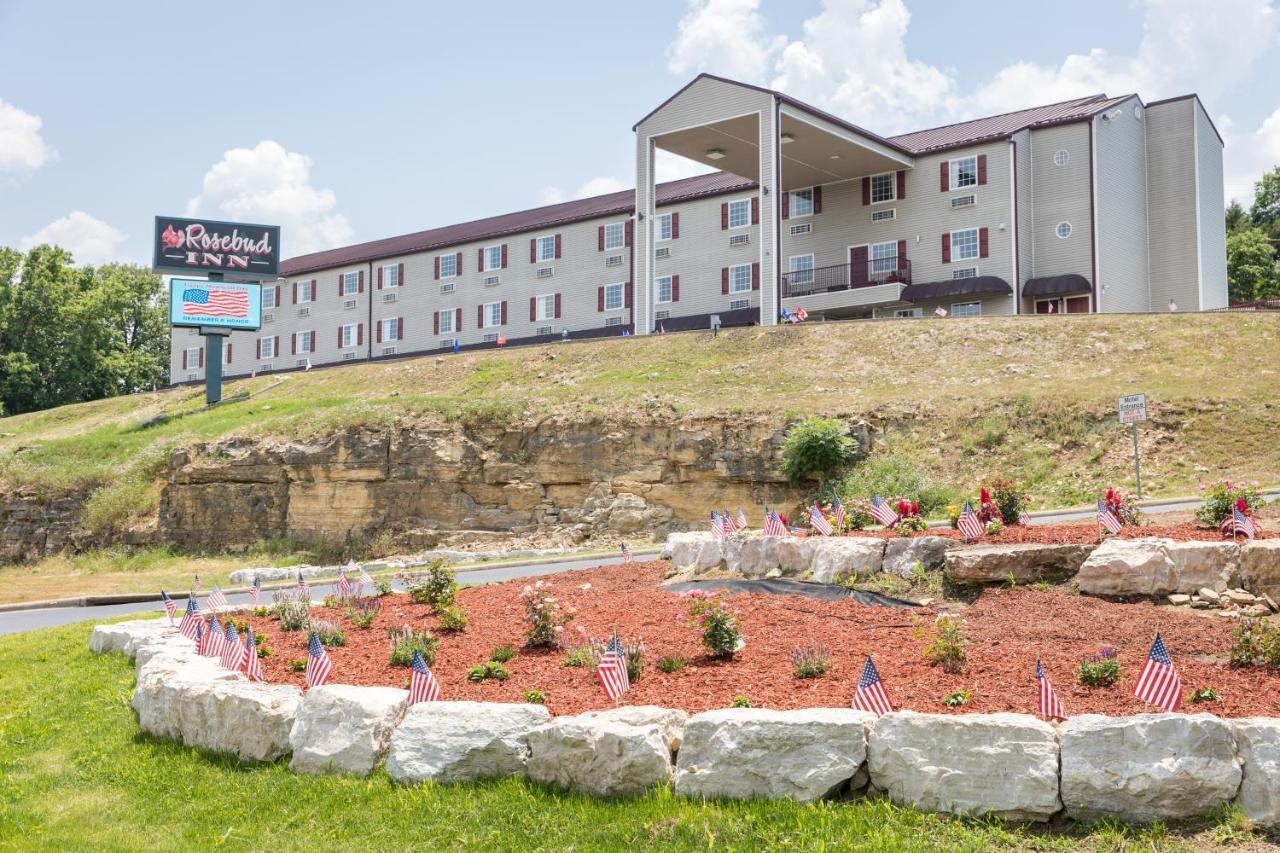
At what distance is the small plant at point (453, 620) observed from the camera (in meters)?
10.8

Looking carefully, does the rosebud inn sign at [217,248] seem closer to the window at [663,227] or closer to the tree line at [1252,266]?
the window at [663,227]

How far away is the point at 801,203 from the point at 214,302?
25.6 metres

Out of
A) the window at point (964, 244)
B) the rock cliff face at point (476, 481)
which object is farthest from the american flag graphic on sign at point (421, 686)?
the window at point (964, 244)

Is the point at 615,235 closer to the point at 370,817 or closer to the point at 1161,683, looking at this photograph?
the point at 370,817

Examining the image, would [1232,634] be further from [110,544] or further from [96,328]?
[96,328]

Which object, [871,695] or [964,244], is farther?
[964,244]

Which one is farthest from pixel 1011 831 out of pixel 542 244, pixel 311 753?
pixel 542 244

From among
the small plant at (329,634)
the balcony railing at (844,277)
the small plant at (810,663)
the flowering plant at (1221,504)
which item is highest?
the balcony railing at (844,277)

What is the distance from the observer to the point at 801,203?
4469 centimetres

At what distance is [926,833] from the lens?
5.66m

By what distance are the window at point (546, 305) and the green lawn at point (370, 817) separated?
1700 inches

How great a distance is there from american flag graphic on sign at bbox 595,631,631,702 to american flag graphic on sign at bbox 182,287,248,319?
4179 cm

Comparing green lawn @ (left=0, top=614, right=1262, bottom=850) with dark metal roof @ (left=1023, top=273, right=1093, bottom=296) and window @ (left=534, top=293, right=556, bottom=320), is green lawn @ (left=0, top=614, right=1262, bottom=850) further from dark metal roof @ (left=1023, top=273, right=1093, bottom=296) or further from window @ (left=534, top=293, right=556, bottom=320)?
window @ (left=534, top=293, right=556, bottom=320)

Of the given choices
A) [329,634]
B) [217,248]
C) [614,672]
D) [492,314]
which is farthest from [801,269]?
[614,672]
